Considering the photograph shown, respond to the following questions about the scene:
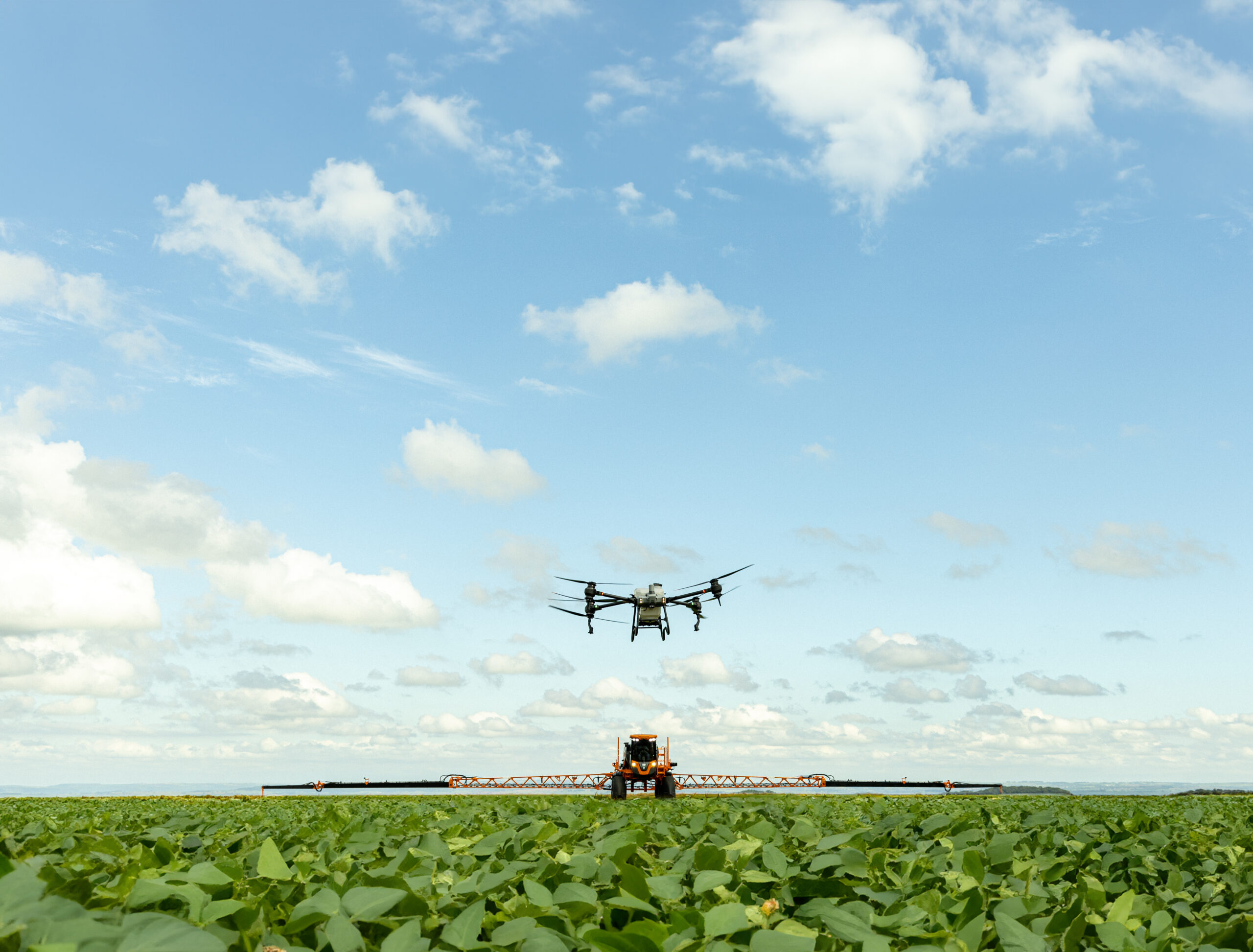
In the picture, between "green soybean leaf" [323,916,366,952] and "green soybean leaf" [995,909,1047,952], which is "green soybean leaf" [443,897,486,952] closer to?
"green soybean leaf" [323,916,366,952]

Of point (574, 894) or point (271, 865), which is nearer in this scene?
point (574, 894)

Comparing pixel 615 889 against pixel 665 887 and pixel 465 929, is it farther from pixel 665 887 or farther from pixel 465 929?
pixel 465 929

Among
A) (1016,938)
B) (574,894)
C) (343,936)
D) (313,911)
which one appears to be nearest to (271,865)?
(313,911)

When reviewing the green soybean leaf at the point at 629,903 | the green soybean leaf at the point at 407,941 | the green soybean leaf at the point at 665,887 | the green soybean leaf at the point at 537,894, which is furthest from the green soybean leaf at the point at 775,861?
the green soybean leaf at the point at 407,941

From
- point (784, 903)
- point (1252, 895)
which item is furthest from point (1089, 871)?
point (784, 903)

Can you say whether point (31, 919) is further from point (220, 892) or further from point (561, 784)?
point (561, 784)
